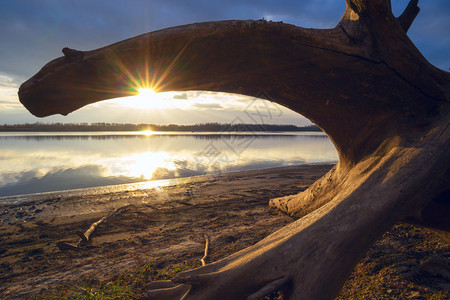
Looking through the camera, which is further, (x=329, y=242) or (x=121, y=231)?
(x=121, y=231)

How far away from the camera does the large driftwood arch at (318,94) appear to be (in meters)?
2.03

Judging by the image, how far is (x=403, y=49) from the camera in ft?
8.63

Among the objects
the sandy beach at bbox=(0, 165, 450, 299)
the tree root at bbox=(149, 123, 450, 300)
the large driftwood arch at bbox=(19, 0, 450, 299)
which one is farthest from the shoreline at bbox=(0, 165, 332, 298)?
the large driftwood arch at bbox=(19, 0, 450, 299)

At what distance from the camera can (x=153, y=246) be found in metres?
4.14

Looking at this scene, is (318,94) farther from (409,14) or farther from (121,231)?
(121,231)

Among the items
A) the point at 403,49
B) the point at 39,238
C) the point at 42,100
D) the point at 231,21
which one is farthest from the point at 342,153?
the point at 39,238

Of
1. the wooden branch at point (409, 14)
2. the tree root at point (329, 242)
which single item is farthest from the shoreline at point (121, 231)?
the wooden branch at point (409, 14)

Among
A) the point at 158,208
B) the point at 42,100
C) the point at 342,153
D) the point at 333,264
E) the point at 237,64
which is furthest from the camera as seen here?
the point at 158,208

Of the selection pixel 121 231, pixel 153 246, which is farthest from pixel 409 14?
pixel 121 231

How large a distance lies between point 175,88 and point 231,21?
1.04m

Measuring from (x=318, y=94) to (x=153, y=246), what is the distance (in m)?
3.73

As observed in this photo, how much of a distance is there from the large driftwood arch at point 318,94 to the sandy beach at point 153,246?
72 centimetres

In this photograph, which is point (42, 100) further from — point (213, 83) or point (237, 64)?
point (237, 64)

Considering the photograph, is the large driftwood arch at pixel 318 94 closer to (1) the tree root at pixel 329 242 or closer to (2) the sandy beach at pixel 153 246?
(1) the tree root at pixel 329 242
